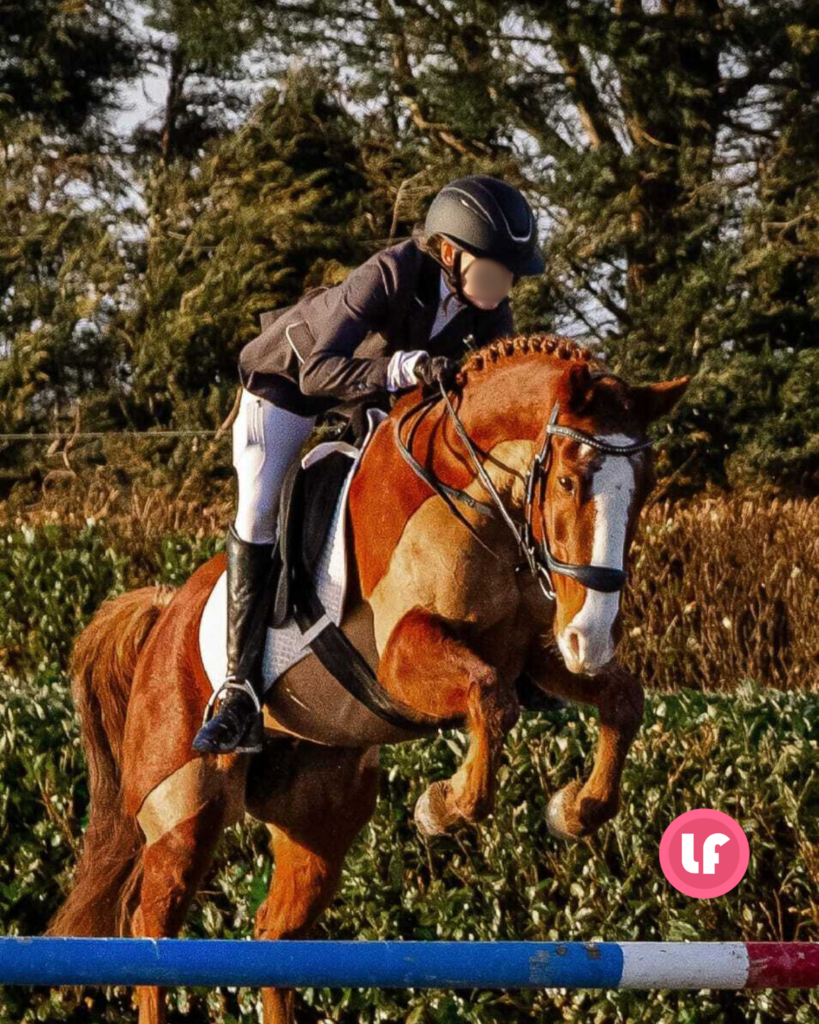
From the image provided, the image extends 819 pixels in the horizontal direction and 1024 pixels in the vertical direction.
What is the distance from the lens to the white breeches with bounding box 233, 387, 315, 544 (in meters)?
4.77

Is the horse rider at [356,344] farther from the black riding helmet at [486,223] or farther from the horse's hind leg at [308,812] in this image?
the horse's hind leg at [308,812]

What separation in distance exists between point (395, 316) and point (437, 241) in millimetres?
221

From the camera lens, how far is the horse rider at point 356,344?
4.23 metres

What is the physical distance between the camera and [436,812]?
395cm

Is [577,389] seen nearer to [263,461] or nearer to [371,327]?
[371,327]

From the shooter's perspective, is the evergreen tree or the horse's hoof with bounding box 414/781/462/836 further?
the evergreen tree

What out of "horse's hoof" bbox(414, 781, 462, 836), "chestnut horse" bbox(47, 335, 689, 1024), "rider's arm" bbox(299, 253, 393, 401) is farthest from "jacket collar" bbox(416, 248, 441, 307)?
"horse's hoof" bbox(414, 781, 462, 836)

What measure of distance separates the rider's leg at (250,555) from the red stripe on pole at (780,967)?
1694 mm

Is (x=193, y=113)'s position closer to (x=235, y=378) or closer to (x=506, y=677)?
(x=235, y=378)

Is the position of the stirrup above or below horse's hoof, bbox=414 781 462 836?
above

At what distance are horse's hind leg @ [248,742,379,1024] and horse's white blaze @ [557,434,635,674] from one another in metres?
1.44

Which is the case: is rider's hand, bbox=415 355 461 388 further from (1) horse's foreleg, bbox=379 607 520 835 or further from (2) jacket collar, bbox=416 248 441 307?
(1) horse's foreleg, bbox=379 607 520 835

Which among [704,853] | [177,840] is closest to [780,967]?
[704,853]

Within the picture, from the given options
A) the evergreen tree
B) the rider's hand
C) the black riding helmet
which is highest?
the evergreen tree
